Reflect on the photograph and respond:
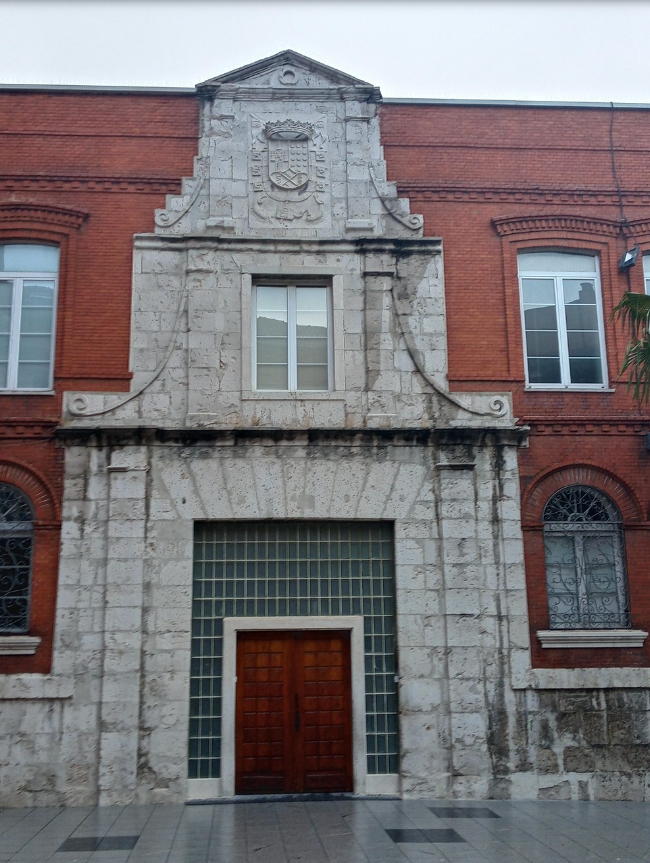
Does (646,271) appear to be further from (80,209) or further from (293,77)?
(80,209)

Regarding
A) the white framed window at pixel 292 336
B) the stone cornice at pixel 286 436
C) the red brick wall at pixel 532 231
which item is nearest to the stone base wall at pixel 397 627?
the stone cornice at pixel 286 436

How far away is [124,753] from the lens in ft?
37.9

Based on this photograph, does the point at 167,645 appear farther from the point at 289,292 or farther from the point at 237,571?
the point at 289,292

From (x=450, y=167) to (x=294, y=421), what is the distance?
4684 mm

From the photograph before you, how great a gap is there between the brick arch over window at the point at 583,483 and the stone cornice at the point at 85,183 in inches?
269

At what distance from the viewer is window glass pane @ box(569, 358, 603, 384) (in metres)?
13.5

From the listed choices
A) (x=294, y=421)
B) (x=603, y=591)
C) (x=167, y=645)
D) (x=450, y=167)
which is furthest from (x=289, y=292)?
(x=603, y=591)

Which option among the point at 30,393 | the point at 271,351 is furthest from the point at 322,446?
the point at 30,393

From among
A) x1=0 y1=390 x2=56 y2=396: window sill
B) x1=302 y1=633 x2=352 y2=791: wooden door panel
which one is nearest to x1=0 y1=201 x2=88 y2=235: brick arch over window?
x1=0 y1=390 x2=56 y2=396: window sill

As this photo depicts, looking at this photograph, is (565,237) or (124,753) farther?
(565,237)

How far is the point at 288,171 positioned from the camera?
1349cm

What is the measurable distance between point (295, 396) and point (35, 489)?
3753 millimetres

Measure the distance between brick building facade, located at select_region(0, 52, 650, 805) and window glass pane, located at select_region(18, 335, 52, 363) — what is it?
43 mm

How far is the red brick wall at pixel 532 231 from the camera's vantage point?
13.0 m
